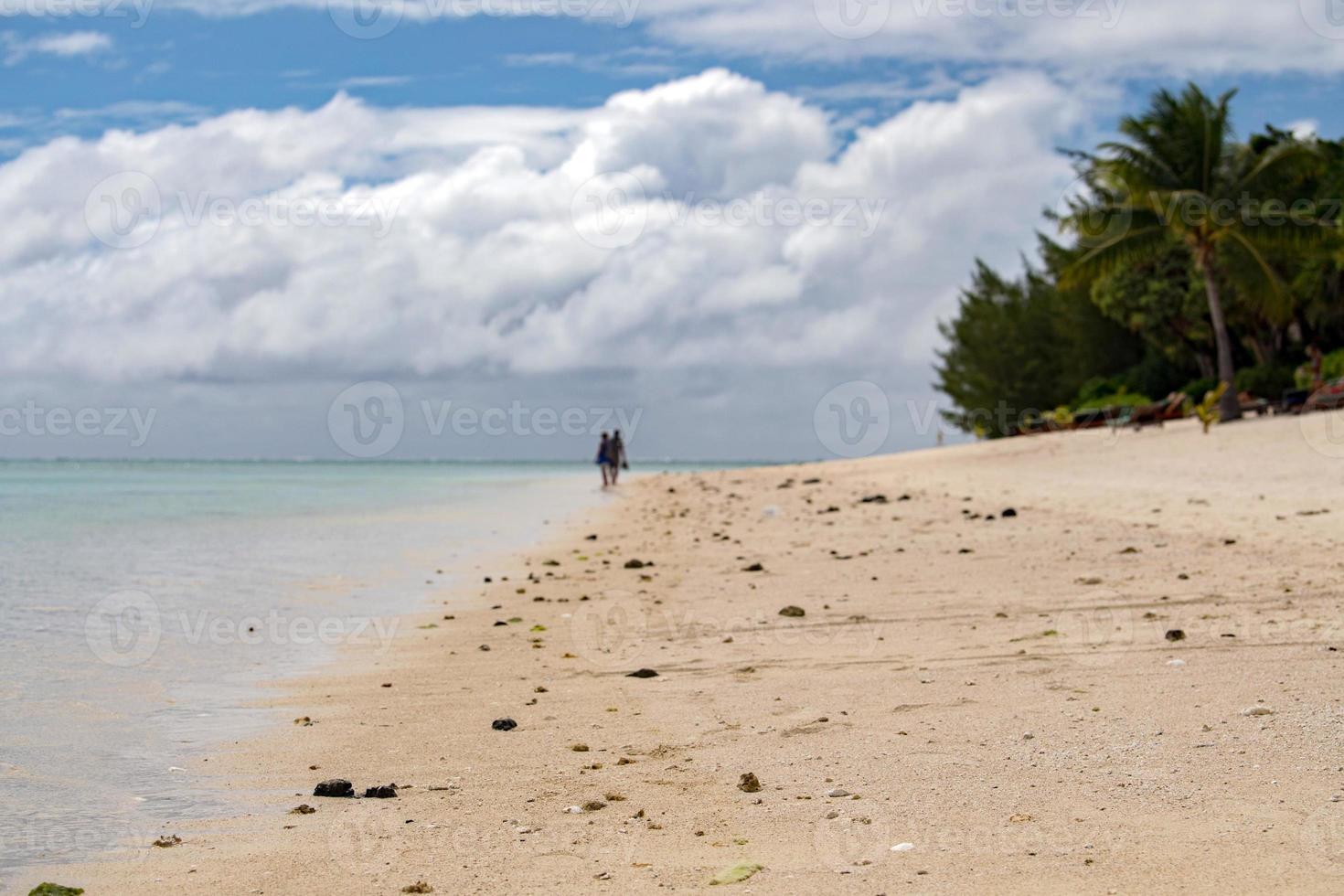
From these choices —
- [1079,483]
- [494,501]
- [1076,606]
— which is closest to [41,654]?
[1076,606]

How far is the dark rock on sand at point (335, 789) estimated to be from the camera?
4914mm

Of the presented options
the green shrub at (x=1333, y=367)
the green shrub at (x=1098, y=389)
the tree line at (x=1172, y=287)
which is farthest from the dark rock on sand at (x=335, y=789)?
the green shrub at (x=1098, y=389)

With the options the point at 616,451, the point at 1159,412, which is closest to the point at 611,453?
the point at 616,451

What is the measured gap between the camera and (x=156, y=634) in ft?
31.0

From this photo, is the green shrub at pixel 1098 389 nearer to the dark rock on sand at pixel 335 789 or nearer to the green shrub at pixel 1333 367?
the green shrub at pixel 1333 367

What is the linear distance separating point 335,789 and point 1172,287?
40.5m

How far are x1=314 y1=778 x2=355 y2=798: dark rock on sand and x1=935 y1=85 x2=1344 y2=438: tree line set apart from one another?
26.6 m

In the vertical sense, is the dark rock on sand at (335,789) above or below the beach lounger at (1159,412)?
below

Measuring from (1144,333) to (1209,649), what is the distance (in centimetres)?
4047

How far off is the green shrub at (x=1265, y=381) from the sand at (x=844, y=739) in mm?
26762

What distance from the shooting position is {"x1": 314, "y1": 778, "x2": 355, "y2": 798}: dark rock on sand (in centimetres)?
491

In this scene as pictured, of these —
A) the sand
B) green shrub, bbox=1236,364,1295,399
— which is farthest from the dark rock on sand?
green shrub, bbox=1236,364,1295,399

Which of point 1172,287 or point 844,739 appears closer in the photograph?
point 844,739

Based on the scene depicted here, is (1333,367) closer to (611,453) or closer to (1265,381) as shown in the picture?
(1265,381)
